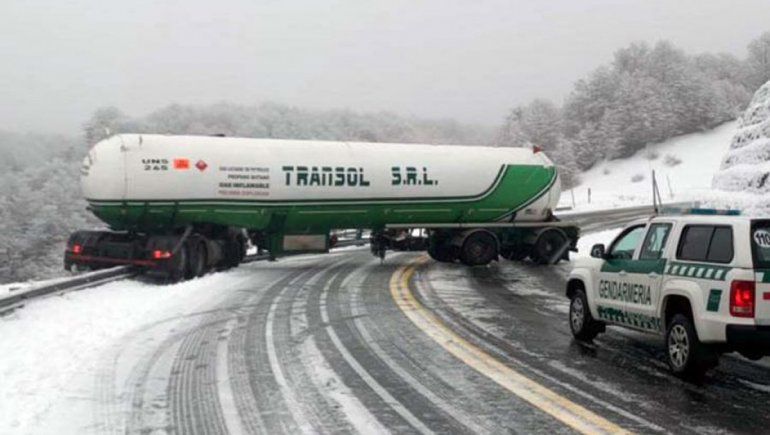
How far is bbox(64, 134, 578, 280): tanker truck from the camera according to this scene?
1742 centimetres

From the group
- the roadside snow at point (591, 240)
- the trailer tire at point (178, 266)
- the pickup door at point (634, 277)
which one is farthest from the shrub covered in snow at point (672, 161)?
the pickup door at point (634, 277)

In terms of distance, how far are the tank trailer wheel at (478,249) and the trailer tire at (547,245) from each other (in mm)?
1526

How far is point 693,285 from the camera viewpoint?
742 cm

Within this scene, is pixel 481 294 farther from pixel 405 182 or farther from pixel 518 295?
pixel 405 182

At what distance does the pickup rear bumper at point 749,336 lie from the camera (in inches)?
270

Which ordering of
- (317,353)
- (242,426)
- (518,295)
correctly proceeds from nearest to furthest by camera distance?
1. (242,426)
2. (317,353)
3. (518,295)

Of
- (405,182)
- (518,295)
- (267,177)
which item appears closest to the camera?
(518,295)

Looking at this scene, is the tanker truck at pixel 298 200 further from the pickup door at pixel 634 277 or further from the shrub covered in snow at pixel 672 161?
the shrub covered in snow at pixel 672 161

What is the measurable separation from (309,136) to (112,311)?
64.4m

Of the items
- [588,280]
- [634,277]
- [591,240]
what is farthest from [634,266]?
[591,240]

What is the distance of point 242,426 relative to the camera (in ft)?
19.5

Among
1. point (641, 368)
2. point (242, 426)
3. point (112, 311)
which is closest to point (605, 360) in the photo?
point (641, 368)

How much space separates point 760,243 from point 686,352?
1.27 metres

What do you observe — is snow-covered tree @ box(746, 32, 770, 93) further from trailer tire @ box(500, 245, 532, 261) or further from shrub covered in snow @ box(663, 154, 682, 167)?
trailer tire @ box(500, 245, 532, 261)
